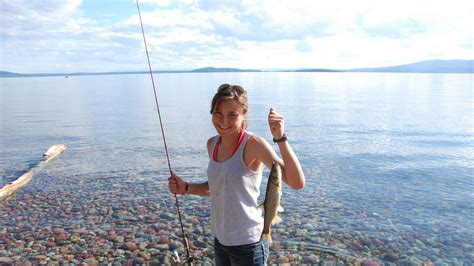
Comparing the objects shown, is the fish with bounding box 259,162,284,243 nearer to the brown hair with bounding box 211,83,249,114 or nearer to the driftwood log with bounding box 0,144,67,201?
the brown hair with bounding box 211,83,249,114

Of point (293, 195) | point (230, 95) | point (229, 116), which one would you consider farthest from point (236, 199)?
point (293, 195)

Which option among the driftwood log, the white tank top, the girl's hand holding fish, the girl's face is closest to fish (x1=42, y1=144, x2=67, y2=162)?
the driftwood log

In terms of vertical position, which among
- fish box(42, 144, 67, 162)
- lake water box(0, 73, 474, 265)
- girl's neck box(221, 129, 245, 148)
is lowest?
lake water box(0, 73, 474, 265)

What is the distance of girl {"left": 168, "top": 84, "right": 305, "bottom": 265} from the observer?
3.74 meters

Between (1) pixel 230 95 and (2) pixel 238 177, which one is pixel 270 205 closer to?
(2) pixel 238 177

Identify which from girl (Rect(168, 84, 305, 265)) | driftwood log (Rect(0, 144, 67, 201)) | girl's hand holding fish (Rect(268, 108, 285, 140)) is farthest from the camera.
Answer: driftwood log (Rect(0, 144, 67, 201))

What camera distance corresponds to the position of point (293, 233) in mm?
9914

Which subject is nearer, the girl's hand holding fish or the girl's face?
the girl's hand holding fish

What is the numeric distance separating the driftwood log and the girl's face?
11623mm

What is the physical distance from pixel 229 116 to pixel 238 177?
1.86 feet

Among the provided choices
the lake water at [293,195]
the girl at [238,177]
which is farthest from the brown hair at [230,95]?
the lake water at [293,195]

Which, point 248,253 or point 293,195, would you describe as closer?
point 248,253

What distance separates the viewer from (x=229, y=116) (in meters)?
3.85

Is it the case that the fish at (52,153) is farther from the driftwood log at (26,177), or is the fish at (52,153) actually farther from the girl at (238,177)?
the girl at (238,177)
